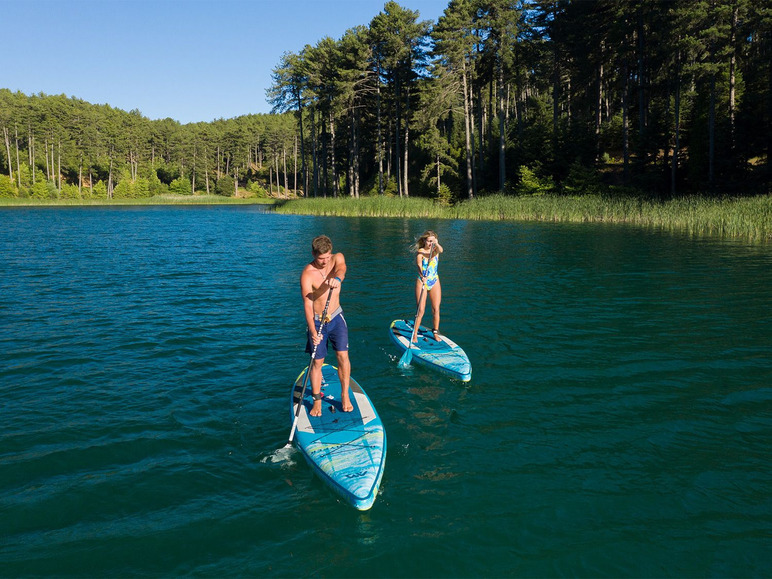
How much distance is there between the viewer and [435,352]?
29.8 ft

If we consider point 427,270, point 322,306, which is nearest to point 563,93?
point 427,270

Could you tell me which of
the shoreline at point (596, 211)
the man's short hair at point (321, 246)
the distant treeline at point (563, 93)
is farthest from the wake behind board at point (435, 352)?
the distant treeline at point (563, 93)

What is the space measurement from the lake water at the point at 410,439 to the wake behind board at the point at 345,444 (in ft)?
0.71

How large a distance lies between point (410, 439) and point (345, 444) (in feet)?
3.16

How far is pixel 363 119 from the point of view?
202ft

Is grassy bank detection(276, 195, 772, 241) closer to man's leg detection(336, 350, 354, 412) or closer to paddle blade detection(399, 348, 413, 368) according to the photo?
paddle blade detection(399, 348, 413, 368)

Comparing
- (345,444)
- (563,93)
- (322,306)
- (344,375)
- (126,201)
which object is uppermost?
(563,93)

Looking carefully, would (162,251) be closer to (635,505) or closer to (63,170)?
(635,505)

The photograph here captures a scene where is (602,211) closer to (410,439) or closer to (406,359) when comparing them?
(406,359)

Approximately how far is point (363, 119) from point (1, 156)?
84.2 metres

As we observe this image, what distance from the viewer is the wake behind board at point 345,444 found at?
5141mm

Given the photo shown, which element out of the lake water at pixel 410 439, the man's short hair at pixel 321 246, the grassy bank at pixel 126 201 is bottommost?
the lake water at pixel 410 439

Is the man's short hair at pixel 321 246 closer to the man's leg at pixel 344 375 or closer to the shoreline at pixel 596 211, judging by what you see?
the man's leg at pixel 344 375

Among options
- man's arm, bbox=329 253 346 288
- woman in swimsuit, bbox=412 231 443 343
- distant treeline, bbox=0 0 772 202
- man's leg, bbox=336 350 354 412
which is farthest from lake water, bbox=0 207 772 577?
distant treeline, bbox=0 0 772 202
